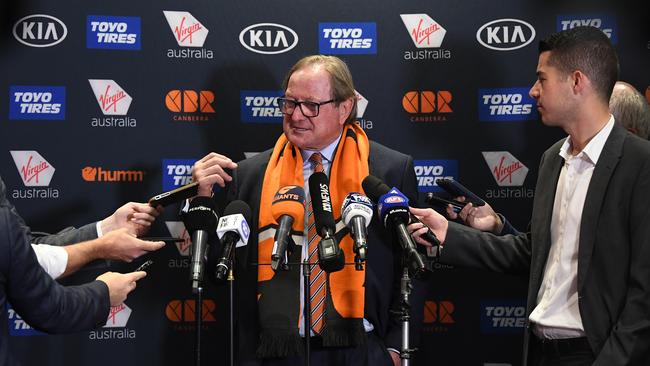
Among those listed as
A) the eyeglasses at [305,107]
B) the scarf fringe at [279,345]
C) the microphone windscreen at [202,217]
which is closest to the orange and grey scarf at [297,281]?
the scarf fringe at [279,345]

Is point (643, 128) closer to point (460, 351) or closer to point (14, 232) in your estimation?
point (460, 351)

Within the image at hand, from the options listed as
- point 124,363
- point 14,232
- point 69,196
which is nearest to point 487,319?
point 124,363

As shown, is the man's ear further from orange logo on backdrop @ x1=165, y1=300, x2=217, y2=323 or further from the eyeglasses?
orange logo on backdrop @ x1=165, y1=300, x2=217, y2=323

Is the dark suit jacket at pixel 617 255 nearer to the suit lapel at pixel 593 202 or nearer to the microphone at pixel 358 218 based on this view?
the suit lapel at pixel 593 202

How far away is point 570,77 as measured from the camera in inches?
124

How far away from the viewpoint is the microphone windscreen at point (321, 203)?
8.98ft

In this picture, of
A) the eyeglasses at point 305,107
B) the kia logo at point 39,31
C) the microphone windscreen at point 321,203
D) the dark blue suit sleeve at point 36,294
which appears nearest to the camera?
the dark blue suit sleeve at point 36,294

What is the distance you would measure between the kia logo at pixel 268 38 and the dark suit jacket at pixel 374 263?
1019 millimetres

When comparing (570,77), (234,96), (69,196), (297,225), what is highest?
(234,96)

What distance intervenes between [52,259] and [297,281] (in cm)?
110

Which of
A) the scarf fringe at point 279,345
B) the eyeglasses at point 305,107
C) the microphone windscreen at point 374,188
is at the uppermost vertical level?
the eyeglasses at point 305,107

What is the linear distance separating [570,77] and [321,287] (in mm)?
1454

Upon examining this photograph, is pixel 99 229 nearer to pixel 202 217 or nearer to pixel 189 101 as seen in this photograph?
pixel 189 101

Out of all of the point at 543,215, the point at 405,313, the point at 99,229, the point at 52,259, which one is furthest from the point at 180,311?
the point at 543,215
